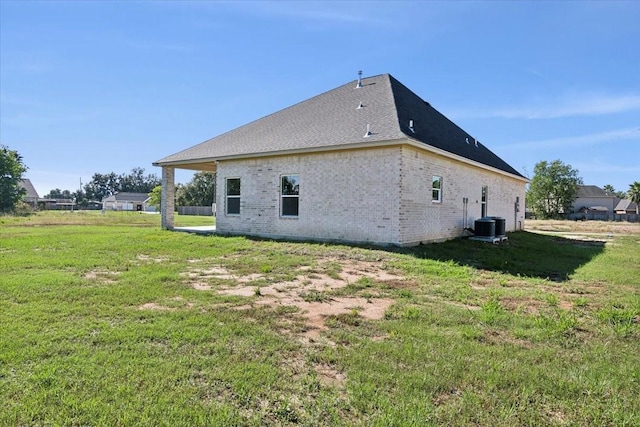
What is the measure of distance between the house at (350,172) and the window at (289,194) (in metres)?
0.04

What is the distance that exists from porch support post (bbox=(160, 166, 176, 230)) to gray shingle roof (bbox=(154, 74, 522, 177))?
0.59 metres

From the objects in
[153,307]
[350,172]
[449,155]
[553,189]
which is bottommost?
[153,307]

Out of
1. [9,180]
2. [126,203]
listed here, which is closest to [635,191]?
[9,180]

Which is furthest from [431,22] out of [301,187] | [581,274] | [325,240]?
[581,274]

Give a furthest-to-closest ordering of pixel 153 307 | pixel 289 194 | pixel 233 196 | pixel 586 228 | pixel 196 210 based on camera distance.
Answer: pixel 196 210 < pixel 586 228 < pixel 233 196 < pixel 289 194 < pixel 153 307

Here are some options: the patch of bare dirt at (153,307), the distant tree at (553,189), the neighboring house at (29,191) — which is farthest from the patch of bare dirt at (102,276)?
the neighboring house at (29,191)

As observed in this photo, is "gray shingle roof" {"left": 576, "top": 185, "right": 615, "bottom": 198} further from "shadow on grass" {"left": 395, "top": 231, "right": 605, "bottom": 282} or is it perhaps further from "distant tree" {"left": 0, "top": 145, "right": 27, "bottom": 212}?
"distant tree" {"left": 0, "top": 145, "right": 27, "bottom": 212}

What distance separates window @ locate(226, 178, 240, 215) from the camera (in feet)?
48.5

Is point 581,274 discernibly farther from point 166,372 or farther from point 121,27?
point 121,27

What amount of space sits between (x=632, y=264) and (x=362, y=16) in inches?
413

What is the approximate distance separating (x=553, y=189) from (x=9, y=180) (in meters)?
68.2

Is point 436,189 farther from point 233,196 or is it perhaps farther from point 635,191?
point 635,191

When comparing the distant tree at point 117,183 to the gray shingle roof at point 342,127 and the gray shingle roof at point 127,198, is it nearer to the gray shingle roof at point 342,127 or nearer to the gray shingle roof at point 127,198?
the gray shingle roof at point 127,198

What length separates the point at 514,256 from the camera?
10984 mm
